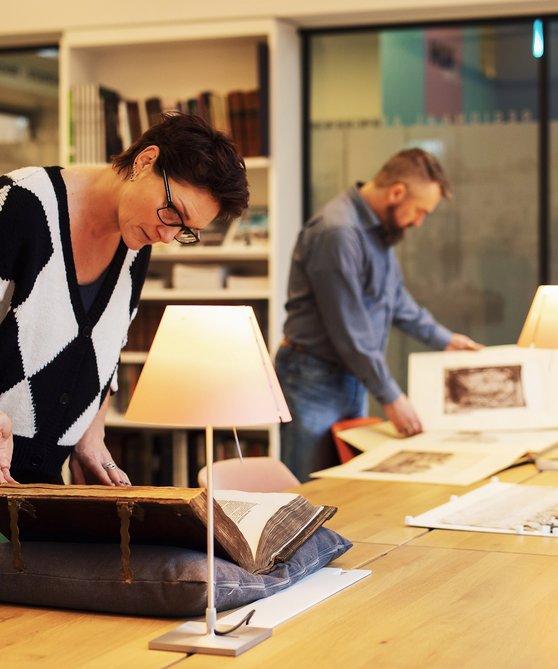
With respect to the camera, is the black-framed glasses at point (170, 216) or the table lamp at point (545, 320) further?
the table lamp at point (545, 320)

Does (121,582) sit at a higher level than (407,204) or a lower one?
lower

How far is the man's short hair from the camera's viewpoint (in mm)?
3584

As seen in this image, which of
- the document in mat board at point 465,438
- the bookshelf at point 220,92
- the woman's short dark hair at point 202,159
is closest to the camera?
the woman's short dark hair at point 202,159

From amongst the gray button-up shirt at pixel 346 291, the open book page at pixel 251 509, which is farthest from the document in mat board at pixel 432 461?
the open book page at pixel 251 509

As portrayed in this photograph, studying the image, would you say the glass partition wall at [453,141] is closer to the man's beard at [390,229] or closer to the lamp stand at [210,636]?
the man's beard at [390,229]

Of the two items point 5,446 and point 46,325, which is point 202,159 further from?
point 5,446

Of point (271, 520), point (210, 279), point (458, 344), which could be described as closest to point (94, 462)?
point (271, 520)

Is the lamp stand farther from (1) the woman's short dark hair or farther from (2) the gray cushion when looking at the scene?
(1) the woman's short dark hair

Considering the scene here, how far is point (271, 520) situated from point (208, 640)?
44 cm

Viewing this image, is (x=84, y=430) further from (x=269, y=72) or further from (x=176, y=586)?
(x=269, y=72)

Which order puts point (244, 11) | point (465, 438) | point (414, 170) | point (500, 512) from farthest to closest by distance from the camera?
point (244, 11) → point (414, 170) → point (465, 438) → point (500, 512)

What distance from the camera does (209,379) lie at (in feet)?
4.44

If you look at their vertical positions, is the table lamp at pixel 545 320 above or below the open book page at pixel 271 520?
above

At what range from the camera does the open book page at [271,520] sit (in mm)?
1764
